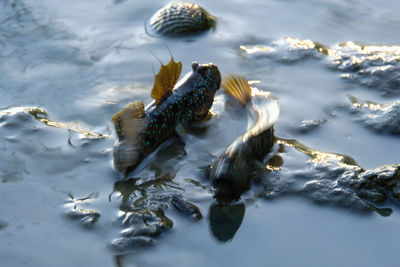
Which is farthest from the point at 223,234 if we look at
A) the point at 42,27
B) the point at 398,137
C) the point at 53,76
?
the point at 42,27

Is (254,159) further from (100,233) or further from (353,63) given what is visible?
(353,63)

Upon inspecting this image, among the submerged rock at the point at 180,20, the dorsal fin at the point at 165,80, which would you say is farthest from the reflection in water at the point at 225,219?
the submerged rock at the point at 180,20

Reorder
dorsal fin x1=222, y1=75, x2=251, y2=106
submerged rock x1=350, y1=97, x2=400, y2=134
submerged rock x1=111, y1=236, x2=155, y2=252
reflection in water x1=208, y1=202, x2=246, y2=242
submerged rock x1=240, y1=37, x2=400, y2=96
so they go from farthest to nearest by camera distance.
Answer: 1. submerged rock x1=240, y1=37, x2=400, y2=96
2. dorsal fin x1=222, y1=75, x2=251, y2=106
3. submerged rock x1=350, y1=97, x2=400, y2=134
4. reflection in water x1=208, y1=202, x2=246, y2=242
5. submerged rock x1=111, y1=236, x2=155, y2=252

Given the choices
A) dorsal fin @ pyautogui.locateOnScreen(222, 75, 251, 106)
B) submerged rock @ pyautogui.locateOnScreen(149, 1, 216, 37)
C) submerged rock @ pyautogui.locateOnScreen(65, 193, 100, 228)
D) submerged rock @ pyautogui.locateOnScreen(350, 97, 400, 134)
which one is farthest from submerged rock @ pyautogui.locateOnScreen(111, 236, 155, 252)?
submerged rock @ pyautogui.locateOnScreen(149, 1, 216, 37)

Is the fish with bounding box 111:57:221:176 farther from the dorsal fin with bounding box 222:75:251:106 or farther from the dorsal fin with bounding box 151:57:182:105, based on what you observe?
the dorsal fin with bounding box 222:75:251:106

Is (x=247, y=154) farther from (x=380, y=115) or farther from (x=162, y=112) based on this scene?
(x=380, y=115)

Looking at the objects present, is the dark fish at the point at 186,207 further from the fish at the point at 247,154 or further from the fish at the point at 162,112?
the fish at the point at 162,112
